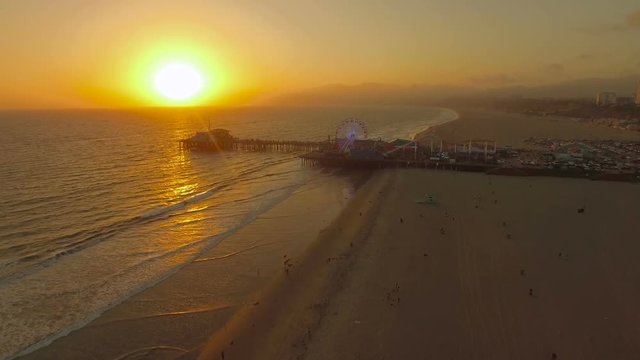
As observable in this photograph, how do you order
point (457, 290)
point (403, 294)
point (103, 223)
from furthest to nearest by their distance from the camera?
point (103, 223), point (457, 290), point (403, 294)

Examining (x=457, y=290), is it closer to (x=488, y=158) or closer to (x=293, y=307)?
(x=293, y=307)

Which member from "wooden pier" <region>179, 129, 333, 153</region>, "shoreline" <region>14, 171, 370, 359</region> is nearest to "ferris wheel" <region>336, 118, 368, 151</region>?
"wooden pier" <region>179, 129, 333, 153</region>

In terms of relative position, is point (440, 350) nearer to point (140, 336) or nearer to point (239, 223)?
point (140, 336)

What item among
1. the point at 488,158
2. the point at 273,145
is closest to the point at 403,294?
the point at 488,158

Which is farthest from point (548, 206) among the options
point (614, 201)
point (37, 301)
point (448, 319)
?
point (37, 301)

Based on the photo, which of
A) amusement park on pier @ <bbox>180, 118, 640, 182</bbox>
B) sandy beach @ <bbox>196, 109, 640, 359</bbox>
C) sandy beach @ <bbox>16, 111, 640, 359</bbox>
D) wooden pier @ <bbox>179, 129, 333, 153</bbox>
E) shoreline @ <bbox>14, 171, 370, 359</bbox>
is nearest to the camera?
sandy beach @ <bbox>196, 109, 640, 359</bbox>

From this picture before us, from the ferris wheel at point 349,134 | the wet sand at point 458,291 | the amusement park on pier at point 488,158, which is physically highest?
the ferris wheel at point 349,134

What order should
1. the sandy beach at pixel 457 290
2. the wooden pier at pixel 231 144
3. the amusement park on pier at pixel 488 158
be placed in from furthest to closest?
1. the wooden pier at pixel 231 144
2. the amusement park on pier at pixel 488 158
3. the sandy beach at pixel 457 290

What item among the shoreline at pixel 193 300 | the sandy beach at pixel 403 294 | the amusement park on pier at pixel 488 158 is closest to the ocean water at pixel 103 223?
the shoreline at pixel 193 300

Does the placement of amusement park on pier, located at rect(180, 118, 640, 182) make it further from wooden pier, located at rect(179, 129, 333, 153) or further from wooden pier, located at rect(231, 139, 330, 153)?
wooden pier, located at rect(179, 129, 333, 153)

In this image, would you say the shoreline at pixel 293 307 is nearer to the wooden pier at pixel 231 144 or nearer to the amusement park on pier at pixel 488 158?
the amusement park on pier at pixel 488 158

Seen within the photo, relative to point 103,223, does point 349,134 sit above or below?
above
